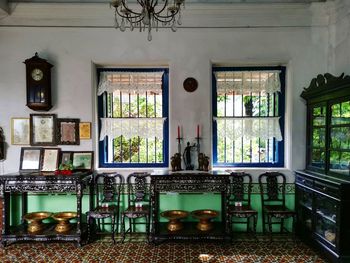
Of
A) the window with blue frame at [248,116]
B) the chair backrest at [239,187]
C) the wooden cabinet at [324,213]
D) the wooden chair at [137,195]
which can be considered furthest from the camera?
the window with blue frame at [248,116]

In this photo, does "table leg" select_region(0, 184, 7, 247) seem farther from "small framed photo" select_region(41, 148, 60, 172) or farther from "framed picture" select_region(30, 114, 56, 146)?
"framed picture" select_region(30, 114, 56, 146)

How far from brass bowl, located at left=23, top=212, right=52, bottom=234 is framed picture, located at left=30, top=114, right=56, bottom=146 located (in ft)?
3.50

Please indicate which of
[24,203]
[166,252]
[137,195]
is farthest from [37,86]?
[166,252]

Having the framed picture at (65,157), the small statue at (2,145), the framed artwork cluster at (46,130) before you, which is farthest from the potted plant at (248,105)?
the small statue at (2,145)

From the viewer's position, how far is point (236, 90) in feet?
14.0

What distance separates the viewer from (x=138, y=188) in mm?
4082

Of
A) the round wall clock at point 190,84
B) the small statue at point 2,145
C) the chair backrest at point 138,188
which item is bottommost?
the chair backrest at point 138,188

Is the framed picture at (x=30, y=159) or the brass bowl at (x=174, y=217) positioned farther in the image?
the framed picture at (x=30, y=159)

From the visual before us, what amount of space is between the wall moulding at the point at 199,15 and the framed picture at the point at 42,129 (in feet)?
4.74

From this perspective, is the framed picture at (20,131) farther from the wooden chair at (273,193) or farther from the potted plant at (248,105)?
the wooden chair at (273,193)

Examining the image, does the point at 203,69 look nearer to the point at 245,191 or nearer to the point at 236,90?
the point at 236,90

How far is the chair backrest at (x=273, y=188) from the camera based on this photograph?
409 centimetres

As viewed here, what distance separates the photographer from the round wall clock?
4.12 m

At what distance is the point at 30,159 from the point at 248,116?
140 inches
